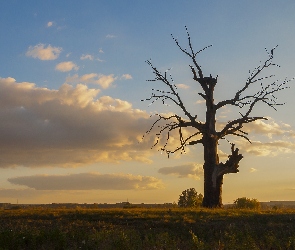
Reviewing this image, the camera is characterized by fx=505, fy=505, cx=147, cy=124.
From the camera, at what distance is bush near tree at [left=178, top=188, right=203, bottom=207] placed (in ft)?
128

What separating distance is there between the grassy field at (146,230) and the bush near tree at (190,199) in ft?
50.5

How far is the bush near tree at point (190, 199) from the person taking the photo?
3909cm

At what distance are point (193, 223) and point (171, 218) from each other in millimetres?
1220

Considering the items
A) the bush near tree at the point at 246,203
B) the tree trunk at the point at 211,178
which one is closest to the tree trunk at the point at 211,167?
the tree trunk at the point at 211,178

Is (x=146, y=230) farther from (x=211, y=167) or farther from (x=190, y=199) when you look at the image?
(x=190, y=199)

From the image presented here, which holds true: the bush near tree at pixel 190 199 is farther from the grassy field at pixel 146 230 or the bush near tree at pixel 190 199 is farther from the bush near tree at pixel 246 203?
the grassy field at pixel 146 230

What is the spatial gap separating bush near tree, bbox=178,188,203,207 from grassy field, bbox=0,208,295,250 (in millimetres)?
15399

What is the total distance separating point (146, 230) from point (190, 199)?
21239mm

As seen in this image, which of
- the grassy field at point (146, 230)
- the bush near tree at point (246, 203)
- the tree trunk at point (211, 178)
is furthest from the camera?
the bush near tree at point (246, 203)

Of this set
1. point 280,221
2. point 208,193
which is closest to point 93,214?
point 280,221

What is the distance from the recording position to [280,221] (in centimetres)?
2130

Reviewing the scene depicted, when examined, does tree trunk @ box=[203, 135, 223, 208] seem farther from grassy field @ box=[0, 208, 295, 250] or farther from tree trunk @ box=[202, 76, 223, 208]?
grassy field @ box=[0, 208, 295, 250]

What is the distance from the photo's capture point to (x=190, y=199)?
129 feet

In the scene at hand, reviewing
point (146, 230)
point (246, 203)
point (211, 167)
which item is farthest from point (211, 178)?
point (146, 230)
